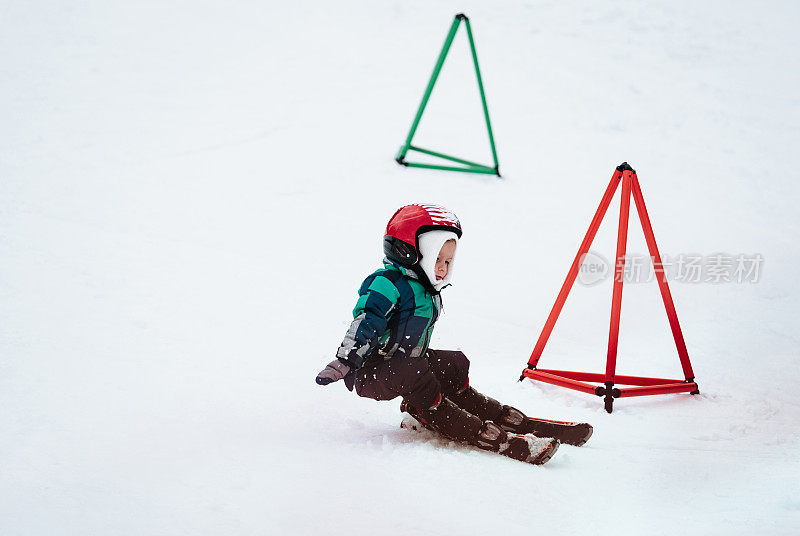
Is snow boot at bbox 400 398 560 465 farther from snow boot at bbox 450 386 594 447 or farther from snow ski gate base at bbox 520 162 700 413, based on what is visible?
snow ski gate base at bbox 520 162 700 413

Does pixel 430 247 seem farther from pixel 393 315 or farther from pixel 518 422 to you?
pixel 518 422

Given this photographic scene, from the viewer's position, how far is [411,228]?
2.78 metres

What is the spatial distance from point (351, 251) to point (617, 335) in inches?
75.6

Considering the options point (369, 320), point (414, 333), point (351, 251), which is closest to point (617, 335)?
point (414, 333)

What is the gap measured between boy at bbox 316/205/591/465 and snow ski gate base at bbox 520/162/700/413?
876 mm

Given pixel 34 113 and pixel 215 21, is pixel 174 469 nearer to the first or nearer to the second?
pixel 34 113

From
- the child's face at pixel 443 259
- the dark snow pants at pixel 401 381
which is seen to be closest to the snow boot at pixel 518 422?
the dark snow pants at pixel 401 381

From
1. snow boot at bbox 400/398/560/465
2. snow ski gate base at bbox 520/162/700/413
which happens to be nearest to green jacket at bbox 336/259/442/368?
snow boot at bbox 400/398/560/465

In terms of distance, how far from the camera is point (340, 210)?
544 centimetres

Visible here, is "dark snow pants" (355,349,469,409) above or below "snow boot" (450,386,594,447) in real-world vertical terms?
above

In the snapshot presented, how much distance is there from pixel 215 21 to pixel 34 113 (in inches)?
102

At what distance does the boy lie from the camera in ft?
8.85

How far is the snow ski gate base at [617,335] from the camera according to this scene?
11.5ft

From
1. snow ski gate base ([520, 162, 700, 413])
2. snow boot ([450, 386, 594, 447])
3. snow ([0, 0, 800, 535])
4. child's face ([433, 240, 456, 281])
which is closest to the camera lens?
snow ([0, 0, 800, 535])
